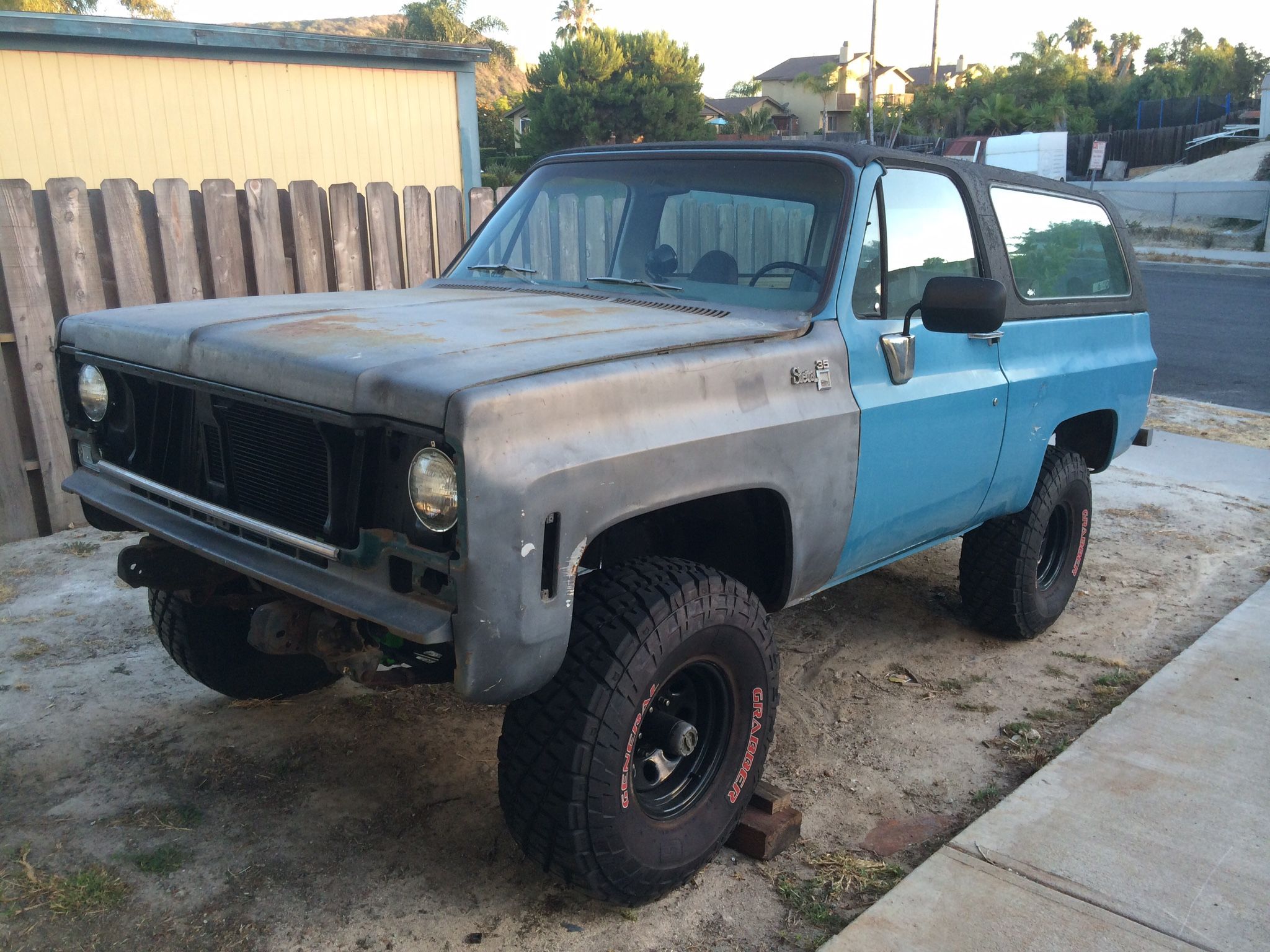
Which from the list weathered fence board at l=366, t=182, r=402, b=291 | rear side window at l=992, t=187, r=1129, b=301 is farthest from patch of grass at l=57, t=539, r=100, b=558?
rear side window at l=992, t=187, r=1129, b=301

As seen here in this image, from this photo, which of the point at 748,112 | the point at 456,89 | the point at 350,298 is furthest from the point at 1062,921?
the point at 748,112

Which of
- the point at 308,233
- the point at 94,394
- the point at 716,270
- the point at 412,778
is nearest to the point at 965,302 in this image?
the point at 716,270

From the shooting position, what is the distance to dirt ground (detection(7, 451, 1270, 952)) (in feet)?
9.14

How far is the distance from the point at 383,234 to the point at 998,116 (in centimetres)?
4548

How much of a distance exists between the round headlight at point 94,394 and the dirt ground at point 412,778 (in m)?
1.18

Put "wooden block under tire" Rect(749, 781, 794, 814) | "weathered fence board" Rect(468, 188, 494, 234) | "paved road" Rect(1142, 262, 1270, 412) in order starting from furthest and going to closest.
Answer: "paved road" Rect(1142, 262, 1270, 412)
"weathered fence board" Rect(468, 188, 494, 234)
"wooden block under tire" Rect(749, 781, 794, 814)

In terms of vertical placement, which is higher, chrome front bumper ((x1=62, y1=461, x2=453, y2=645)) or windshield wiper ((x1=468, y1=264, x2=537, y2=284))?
windshield wiper ((x1=468, y1=264, x2=537, y2=284))

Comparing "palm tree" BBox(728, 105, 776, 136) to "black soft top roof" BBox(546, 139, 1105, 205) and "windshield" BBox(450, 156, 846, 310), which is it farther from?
"windshield" BBox(450, 156, 846, 310)

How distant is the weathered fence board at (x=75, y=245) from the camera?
18.4 ft

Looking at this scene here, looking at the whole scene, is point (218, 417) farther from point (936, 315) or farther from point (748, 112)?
point (748, 112)

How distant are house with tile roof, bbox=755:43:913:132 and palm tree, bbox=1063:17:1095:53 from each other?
3300cm

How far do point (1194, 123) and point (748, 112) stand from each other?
2690 centimetres

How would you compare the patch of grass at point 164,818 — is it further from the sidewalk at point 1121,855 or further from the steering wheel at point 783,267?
the steering wheel at point 783,267

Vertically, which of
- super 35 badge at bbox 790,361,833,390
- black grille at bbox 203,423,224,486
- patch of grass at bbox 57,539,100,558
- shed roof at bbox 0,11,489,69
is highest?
shed roof at bbox 0,11,489,69
